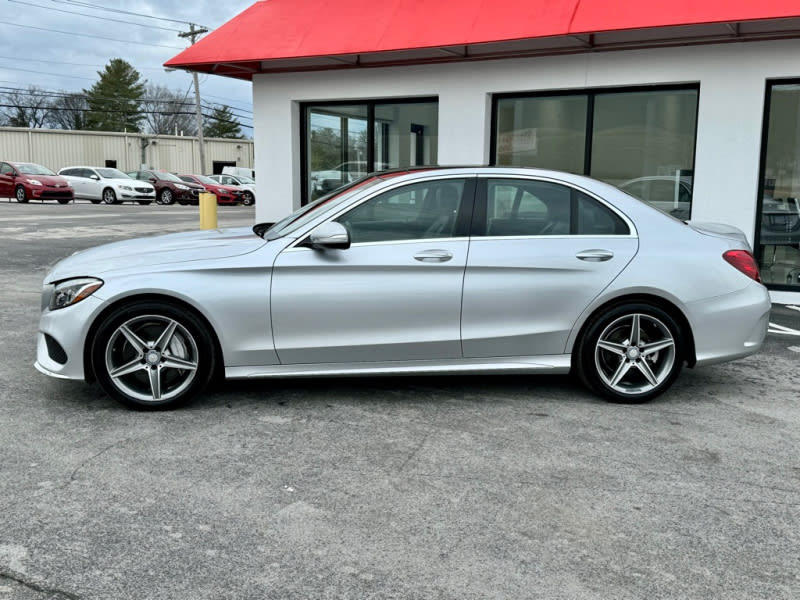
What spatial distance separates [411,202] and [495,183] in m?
0.60

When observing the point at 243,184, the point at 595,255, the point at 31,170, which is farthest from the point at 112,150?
the point at 595,255

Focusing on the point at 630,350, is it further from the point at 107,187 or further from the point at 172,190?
the point at 172,190

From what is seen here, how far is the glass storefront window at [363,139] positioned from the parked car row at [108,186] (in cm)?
1622

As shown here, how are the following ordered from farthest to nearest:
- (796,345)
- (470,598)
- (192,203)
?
(192,203) → (796,345) → (470,598)

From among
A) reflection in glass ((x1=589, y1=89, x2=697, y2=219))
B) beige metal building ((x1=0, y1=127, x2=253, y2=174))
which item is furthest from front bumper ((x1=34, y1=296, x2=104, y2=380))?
beige metal building ((x1=0, y1=127, x2=253, y2=174))

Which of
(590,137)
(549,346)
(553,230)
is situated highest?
(590,137)

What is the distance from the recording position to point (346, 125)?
12219 mm

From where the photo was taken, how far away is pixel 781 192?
31.2 feet

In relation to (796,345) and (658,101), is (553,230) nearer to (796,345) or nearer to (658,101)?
(796,345)

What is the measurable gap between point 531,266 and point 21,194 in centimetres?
3016

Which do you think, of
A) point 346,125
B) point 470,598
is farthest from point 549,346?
point 346,125

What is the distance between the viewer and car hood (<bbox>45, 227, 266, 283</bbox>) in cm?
488

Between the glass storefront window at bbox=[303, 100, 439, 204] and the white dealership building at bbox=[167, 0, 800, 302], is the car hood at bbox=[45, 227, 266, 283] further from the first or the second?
the glass storefront window at bbox=[303, 100, 439, 204]

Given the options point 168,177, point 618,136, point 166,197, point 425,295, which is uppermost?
point 618,136
